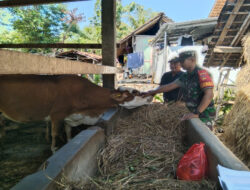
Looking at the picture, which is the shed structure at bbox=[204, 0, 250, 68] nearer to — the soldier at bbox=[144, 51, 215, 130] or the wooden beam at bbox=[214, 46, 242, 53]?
the wooden beam at bbox=[214, 46, 242, 53]

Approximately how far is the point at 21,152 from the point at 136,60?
12105 millimetres

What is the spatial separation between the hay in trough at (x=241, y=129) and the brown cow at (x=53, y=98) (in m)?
3.11

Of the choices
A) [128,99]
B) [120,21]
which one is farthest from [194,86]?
[120,21]

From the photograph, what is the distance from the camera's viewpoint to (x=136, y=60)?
13.7 metres

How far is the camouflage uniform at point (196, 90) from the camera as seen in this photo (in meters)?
3.06

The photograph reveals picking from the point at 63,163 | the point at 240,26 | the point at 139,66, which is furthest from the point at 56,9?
the point at 63,163

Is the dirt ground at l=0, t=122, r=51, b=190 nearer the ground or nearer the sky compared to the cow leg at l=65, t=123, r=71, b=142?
nearer the ground

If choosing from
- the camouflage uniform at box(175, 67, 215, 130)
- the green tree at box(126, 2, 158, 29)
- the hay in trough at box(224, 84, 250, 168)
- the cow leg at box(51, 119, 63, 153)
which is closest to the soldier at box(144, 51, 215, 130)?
the camouflage uniform at box(175, 67, 215, 130)

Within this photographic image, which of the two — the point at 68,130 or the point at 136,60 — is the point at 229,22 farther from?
the point at 136,60

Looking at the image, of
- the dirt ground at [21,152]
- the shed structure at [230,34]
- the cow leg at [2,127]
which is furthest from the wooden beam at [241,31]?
the cow leg at [2,127]

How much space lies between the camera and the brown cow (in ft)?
8.13

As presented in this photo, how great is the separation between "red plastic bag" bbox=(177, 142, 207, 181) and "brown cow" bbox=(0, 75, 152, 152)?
171cm

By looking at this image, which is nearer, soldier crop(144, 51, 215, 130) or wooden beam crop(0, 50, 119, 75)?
wooden beam crop(0, 50, 119, 75)

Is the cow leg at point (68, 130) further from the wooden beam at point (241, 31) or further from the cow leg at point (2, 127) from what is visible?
the wooden beam at point (241, 31)
